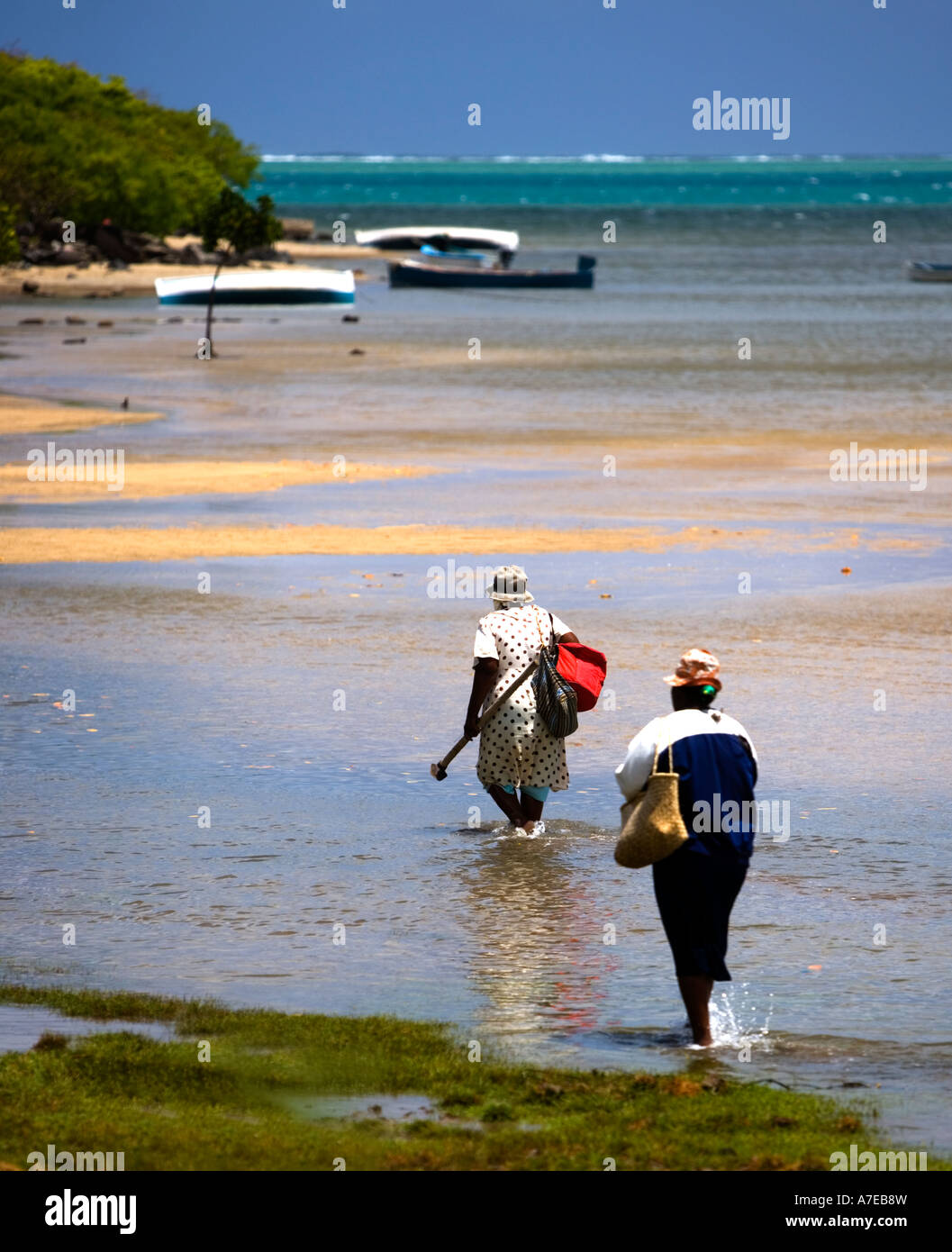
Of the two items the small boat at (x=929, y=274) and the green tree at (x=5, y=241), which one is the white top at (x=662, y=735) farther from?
the small boat at (x=929, y=274)

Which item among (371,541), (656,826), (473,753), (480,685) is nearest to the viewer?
(656,826)

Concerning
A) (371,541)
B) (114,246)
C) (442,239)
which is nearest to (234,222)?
(371,541)

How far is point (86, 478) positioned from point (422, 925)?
16970 mm

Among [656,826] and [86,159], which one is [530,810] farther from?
[86,159]

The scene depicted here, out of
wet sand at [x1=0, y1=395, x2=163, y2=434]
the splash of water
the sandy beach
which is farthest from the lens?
the sandy beach

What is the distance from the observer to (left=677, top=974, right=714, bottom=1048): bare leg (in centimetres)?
766

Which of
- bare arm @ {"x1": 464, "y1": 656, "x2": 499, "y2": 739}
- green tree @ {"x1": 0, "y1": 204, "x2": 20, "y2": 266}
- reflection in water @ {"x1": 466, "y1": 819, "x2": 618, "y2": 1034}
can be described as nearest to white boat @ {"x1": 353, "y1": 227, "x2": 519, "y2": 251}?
green tree @ {"x1": 0, "y1": 204, "x2": 20, "y2": 266}

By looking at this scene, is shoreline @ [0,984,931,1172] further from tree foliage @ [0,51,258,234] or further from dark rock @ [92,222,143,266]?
dark rock @ [92,222,143,266]

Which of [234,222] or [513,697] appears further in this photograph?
[234,222]

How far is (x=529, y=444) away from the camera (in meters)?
29.5

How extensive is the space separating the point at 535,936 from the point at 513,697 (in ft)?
5.39

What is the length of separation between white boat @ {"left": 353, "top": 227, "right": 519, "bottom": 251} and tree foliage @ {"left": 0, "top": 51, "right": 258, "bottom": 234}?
886 centimetres

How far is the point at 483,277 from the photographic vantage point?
76.0 meters
